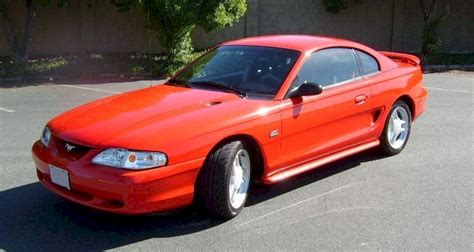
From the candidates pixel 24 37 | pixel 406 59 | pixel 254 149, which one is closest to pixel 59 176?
pixel 254 149

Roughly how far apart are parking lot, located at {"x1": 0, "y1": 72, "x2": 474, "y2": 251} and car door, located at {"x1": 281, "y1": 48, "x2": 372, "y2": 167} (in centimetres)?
39

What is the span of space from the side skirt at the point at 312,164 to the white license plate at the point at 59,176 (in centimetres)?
163

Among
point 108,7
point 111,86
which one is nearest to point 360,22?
point 108,7

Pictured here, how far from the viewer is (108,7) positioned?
16.8 m

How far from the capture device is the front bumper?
12.8ft

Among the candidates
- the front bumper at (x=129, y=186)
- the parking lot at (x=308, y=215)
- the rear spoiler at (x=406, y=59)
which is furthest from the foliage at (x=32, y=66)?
the front bumper at (x=129, y=186)

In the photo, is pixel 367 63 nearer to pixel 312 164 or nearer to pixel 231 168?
pixel 312 164

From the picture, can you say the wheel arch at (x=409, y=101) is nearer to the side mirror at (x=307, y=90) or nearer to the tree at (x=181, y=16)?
the side mirror at (x=307, y=90)

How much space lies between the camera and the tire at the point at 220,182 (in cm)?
424

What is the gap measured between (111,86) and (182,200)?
27.0ft

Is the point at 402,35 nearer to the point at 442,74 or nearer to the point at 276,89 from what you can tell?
the point at 442,74

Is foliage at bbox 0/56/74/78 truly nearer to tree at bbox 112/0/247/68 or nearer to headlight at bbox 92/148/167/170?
tree at bbox 112/0/247/68

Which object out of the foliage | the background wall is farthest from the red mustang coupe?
the background wall

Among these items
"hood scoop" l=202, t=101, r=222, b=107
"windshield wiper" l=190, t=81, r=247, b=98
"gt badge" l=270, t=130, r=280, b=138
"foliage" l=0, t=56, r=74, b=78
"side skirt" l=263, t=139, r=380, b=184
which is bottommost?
"foliage" l=0, t=56, r=74, b=78
